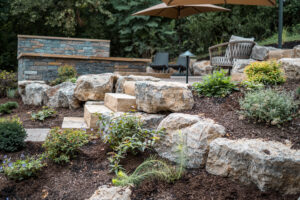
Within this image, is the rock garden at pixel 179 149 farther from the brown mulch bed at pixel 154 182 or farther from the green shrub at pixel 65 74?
the green shrub at pixel 65 74

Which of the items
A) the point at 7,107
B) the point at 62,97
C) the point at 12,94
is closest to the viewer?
the point at 62,97

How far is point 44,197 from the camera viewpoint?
2.48 metres

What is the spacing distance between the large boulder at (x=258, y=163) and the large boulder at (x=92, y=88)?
9.95 feet

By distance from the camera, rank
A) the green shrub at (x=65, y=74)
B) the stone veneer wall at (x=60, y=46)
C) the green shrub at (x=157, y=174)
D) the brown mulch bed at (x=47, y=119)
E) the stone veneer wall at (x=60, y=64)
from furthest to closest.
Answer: the stone veneer wall at (x=60, y=46) < the stone veneer wall at (x=60, y=64) < the green shrub at (x=65, y=74) < the brown mulch bed at (x=47, y=119) < the green shrub at (x=157, y=174)

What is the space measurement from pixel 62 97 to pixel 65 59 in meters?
2.34

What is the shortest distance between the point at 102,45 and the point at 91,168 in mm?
6604

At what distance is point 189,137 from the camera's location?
106 inches

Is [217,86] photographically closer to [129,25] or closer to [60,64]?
[60,64]

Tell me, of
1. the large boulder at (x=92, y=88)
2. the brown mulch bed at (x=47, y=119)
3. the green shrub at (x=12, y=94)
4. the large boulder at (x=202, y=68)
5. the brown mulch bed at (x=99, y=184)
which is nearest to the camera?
the brown mulch bed at (x=99, y=184)

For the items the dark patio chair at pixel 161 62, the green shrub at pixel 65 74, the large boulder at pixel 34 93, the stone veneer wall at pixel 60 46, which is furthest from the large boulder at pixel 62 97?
the dark patio chair at pixel 161 62

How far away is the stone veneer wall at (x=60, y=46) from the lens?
27.8 ft

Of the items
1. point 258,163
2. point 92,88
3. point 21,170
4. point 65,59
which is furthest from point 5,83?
point 258,163

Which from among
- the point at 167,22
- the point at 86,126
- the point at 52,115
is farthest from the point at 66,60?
the point at 167,22

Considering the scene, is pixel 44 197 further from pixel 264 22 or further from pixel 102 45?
pixel 264 22
